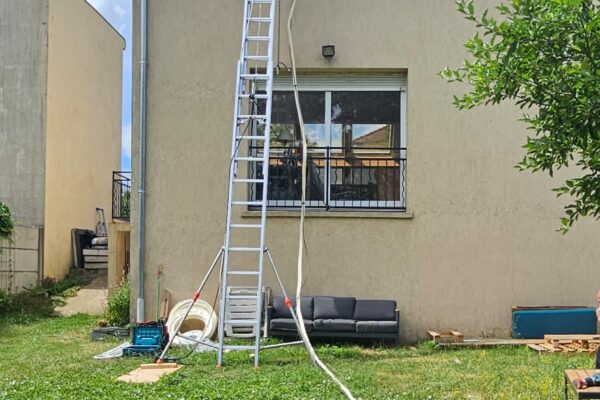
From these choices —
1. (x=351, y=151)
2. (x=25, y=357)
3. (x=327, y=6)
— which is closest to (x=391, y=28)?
(x=327, y=6)

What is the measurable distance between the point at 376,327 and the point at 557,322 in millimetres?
2537

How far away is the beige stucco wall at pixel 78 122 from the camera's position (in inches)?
608

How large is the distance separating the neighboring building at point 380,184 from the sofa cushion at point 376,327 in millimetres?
722

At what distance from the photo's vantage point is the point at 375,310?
9.23 metres

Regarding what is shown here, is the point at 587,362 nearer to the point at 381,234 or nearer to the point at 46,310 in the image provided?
the point at 381,234

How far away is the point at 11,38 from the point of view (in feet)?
50.0

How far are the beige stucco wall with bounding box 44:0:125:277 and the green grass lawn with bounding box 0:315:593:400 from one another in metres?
6.74

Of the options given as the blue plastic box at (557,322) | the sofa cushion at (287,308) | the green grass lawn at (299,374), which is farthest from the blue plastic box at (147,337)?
the blue plastic box at (557,322)

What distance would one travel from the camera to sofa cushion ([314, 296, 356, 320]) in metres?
9.23

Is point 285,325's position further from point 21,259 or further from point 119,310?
point 21,259

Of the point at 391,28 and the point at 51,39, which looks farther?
the point at 51,39

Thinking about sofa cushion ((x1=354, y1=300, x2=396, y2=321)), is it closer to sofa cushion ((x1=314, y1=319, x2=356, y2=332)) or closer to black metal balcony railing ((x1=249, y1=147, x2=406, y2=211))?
sofa cushion ((x1=314, y1=319, x2=356, y2=332))

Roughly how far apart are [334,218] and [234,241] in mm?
1483

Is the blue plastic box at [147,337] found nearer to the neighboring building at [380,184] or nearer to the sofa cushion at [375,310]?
the neighboring building at [380,184]
